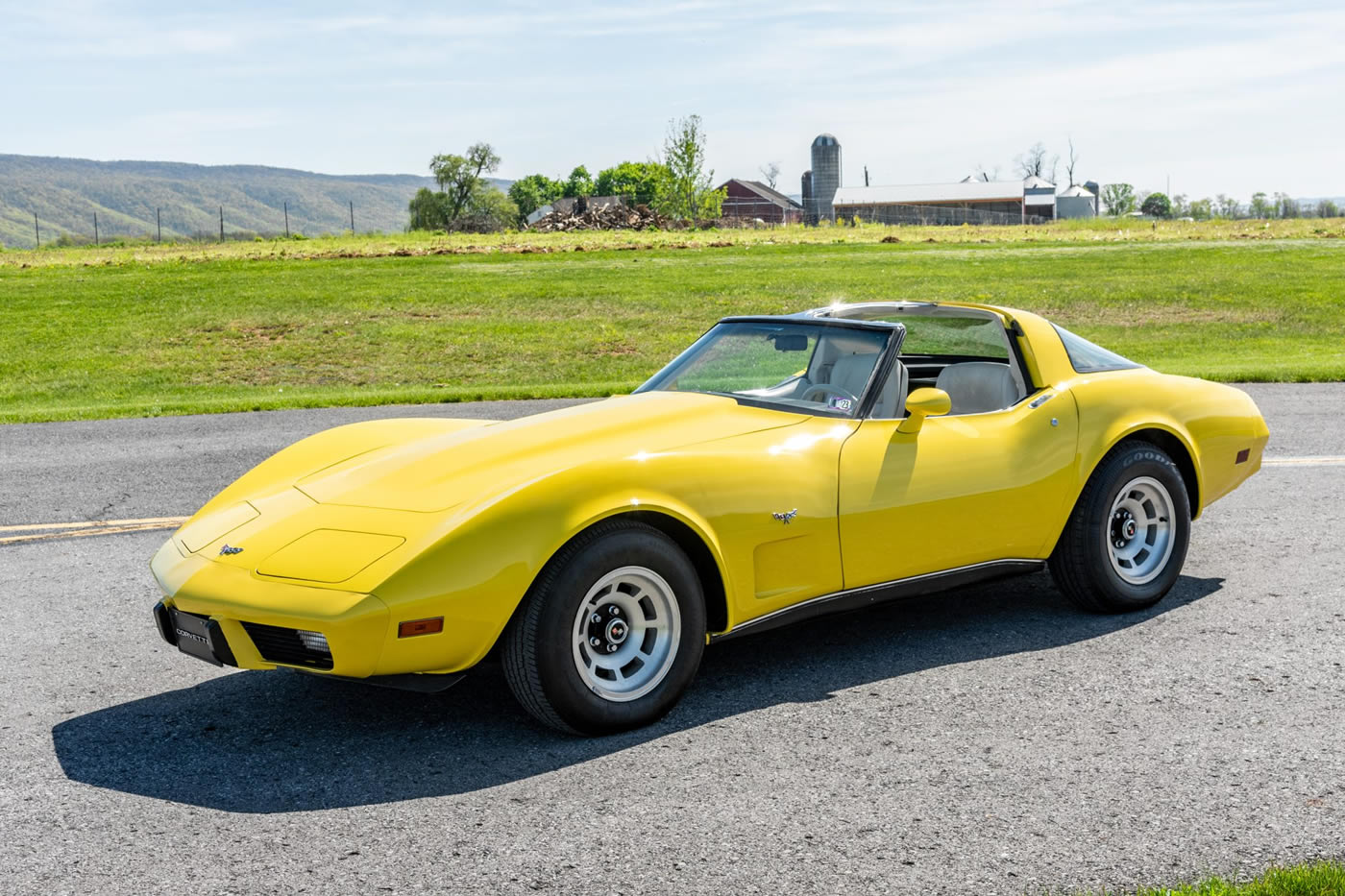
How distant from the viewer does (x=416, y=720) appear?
13.5ft

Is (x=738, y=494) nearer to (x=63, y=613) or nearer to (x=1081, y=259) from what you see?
(x=63, y=613)

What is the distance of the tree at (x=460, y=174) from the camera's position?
106250mm

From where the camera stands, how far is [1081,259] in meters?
30.3

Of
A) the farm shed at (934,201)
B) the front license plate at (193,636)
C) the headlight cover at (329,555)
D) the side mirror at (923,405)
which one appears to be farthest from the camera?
the farm shed at (934,201)

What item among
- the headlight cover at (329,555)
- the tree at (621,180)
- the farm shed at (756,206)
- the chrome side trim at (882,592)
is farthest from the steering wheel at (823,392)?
the tree at (621,180)

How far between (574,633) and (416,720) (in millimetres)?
755

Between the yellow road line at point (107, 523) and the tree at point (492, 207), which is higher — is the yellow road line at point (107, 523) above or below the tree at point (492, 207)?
below

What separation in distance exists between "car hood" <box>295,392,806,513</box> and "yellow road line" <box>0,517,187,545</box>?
301cm

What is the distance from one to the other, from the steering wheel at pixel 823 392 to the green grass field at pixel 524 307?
29.3 feet

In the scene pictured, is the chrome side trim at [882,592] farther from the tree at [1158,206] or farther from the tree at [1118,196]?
the tree at [1118,196]

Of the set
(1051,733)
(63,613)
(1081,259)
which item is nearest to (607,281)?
(1081,259)

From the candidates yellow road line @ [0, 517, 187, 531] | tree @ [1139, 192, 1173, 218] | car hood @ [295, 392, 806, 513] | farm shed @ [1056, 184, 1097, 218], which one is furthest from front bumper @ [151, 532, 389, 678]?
farm shed @ [1056, 184, 1097, 218]

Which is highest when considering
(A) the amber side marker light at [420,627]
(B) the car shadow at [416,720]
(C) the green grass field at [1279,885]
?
(A) the amber side marker light at [420,627]

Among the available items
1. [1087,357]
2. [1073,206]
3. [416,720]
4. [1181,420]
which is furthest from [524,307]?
[1073,206]
